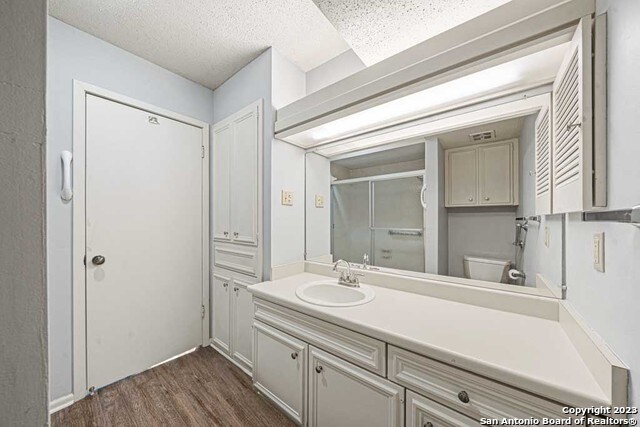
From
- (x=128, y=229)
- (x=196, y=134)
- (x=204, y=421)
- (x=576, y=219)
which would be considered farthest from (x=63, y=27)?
(x=576, y=219)

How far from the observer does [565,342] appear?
0.94 metres

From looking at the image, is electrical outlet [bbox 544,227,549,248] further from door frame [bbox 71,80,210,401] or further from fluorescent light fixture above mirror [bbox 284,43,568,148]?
door frame [bbox 71,80,210,401]

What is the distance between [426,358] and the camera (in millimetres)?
952

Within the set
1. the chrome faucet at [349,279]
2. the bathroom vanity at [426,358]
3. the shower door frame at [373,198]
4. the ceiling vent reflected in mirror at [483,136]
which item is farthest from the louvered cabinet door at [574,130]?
the chrome faucet at [349,279]

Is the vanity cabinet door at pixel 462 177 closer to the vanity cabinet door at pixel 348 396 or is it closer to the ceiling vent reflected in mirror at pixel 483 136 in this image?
the ceiling vent reflected in mirror at pixel 483 136

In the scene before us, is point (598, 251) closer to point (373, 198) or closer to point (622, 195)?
point (622, 195)

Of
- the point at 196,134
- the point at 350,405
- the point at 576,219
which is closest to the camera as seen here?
the point at 576,219

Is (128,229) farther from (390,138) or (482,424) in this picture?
(482,424)

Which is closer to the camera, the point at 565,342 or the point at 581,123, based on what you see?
the point at 581,123

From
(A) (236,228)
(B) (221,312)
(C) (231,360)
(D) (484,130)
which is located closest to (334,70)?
(D) (484,130)

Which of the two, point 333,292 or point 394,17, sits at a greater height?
point 394,17

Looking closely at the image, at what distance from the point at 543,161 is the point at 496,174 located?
0.22m

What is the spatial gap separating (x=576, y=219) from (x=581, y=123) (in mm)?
378

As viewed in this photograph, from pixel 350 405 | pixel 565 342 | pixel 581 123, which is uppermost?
pixel 581 123
